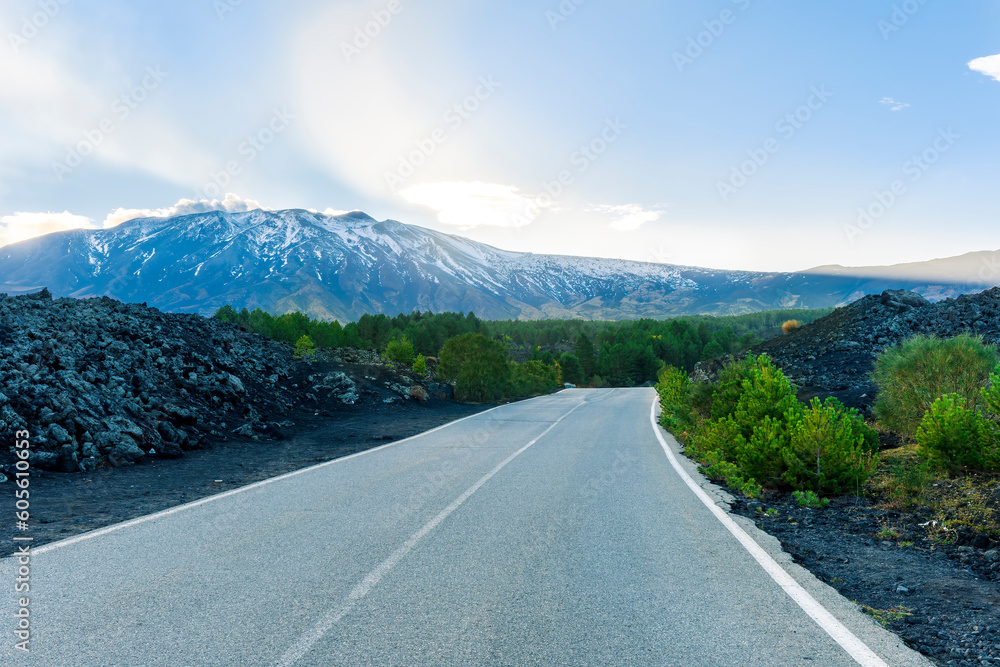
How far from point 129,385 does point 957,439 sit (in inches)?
658

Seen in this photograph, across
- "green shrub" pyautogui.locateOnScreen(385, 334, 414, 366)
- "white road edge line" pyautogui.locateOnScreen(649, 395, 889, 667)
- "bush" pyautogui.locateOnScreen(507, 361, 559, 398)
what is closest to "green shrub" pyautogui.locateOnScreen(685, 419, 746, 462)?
"white road edge line" pyautogui.locateOnScreen(649, 395, 889, 667)

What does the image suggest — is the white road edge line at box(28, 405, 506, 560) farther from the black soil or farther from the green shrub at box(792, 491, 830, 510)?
the green shrub at box(792, 491, 830, 510)

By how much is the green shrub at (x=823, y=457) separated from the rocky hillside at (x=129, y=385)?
11.8m

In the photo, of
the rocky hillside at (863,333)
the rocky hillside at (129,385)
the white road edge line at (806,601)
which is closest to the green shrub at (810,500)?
the white road edge line at (806,601)

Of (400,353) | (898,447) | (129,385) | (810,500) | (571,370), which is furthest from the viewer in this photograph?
(571,370)

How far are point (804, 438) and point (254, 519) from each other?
7687mm

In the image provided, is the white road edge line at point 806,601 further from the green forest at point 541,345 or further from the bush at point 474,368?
the green forest at point 541,345

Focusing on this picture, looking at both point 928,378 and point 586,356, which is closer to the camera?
point 928,378

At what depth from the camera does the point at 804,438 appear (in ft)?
28.0

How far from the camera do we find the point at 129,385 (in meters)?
14.2

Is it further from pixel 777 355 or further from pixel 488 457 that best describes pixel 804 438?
pixel 777 355

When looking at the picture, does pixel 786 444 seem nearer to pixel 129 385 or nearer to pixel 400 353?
pixel 129 385

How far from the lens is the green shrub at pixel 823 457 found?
848 cm

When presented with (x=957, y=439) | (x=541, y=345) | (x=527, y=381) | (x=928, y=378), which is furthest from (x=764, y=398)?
(x=541, y=345)
